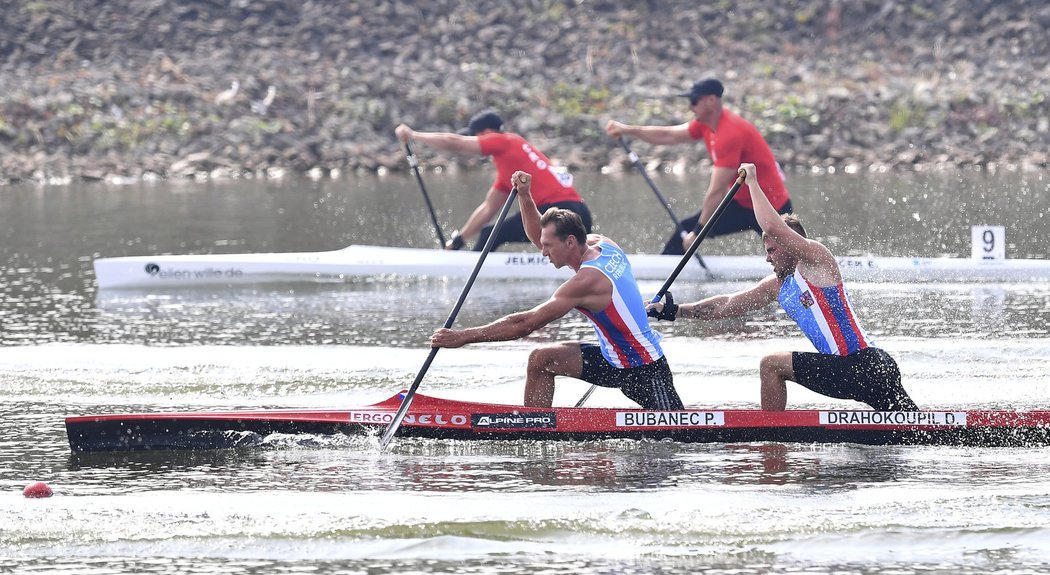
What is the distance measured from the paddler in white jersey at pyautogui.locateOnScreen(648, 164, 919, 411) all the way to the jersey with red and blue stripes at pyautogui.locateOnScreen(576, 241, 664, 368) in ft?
2.29

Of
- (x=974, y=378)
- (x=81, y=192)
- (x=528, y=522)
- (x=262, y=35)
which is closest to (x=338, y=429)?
(x=528, y=522)

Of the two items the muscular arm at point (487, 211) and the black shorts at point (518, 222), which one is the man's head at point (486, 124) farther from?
the black shorts at point (518, 222)

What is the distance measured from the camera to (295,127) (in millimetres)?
29219

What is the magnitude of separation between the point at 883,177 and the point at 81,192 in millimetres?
13008

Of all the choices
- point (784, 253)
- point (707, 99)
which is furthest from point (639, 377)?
point (707, 99)

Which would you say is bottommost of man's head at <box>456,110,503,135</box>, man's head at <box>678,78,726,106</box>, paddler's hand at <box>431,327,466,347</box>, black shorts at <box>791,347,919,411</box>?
black shorts at <box>791,347,919,411</box>

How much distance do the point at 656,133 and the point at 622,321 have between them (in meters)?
7.36

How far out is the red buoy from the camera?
26.9 ft

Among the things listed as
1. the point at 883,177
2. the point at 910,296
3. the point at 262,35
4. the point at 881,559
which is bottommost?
the point at 881,559

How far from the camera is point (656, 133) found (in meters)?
15.8

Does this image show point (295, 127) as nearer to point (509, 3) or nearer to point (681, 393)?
point (509, 3)

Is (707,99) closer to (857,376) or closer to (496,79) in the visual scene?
(857,376)

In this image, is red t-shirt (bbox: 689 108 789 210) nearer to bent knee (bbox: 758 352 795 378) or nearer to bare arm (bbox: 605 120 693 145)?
bare arm (bbox: 605 120 693 145)

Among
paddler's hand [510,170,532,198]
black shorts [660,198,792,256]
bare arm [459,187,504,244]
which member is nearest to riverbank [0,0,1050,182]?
bare arm [459,187,504,244]
